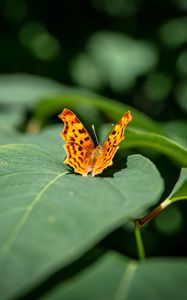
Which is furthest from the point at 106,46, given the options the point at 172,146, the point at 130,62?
the point at 172,146

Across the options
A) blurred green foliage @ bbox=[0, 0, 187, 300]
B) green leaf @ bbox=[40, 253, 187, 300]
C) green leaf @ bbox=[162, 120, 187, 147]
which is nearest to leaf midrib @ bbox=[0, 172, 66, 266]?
green leaf @ bbox=[40, 253, 187, 300]

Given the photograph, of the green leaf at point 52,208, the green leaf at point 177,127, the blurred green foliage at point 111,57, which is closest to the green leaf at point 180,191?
the green leaf at point 52,208

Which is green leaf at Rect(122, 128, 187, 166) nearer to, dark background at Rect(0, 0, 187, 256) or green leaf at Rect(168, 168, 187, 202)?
green leaf at Rect(168, 168, 187, 202)

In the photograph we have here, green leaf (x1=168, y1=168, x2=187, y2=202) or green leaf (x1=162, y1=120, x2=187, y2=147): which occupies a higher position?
green leaf (x1=168, y1=168, x2=187, y2=202)

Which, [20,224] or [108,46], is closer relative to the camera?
[20,224]

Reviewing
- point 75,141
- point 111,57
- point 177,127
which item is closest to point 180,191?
point 75,141

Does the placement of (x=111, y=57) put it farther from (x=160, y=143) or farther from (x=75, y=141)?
(x=160, y=143)

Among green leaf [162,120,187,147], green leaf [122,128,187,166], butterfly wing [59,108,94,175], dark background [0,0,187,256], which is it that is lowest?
green leaf [162,120,187,147]
